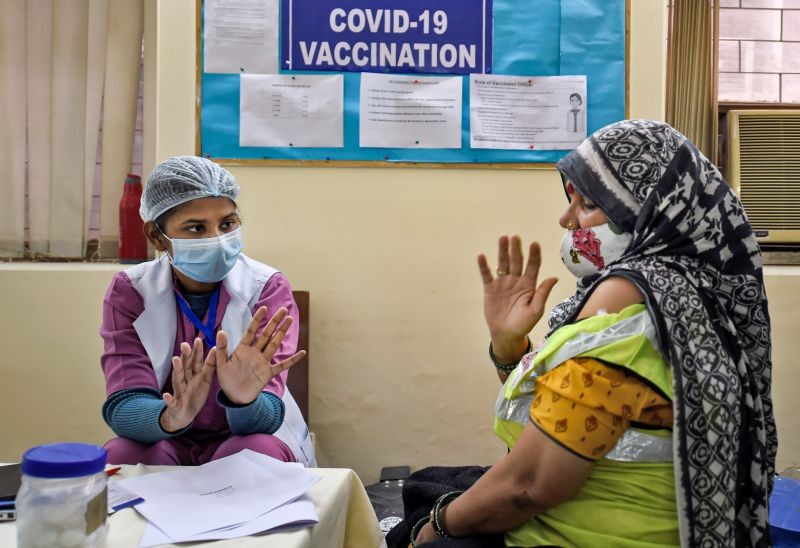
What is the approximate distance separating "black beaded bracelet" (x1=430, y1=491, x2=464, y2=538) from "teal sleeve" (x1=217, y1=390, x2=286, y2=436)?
18.3 inches

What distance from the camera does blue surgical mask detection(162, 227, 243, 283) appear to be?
5.41 ft

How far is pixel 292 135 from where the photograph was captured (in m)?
2.29

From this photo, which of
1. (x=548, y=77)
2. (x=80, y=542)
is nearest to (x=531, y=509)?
(x=80, y=542)

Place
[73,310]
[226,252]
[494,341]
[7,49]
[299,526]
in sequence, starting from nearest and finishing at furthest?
[299,526]
[494,341]
[226,252]
[73,310]
[7,49]

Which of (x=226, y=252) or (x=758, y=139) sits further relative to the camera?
(x=758, y=139)

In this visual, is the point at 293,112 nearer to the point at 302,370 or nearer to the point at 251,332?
the point at 302,370

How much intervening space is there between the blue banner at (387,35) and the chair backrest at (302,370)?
2.61ft

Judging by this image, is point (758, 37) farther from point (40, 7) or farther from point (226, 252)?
point (40, 7)

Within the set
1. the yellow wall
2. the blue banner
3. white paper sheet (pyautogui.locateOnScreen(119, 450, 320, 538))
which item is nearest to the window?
the yellow wall

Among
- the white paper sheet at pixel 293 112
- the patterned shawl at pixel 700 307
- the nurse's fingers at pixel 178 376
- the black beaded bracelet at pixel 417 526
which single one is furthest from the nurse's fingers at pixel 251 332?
the white paper sheet at pixel 293 112

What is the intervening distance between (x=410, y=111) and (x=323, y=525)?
1.59m

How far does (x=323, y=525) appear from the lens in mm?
1025

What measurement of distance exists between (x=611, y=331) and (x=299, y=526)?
54 cm

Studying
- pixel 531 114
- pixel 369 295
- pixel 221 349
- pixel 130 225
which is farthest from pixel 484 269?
pixel 130 225
